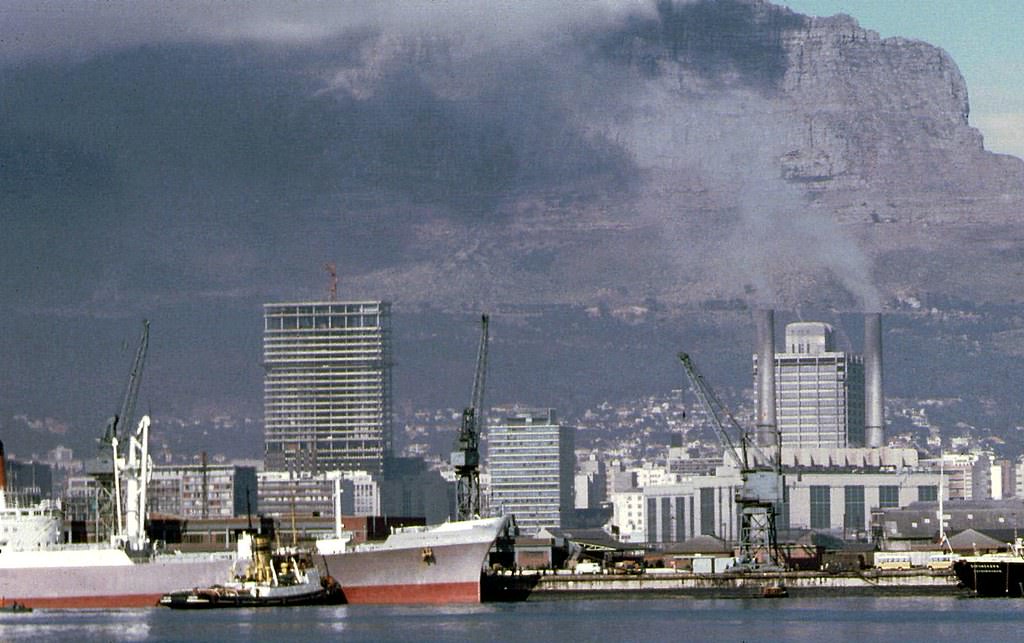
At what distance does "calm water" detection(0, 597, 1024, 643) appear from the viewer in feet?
346

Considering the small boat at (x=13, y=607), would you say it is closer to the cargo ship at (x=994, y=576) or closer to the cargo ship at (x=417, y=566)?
the cargo ship at (x=417, y=566)

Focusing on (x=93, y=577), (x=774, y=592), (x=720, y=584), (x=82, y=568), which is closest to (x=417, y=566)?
(x=93, y=577)

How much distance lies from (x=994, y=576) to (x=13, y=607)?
54.8 meters

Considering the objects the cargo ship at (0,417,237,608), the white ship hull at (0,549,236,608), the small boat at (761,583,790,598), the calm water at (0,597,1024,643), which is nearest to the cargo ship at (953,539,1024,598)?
the calm water at (0,597,1024,643)

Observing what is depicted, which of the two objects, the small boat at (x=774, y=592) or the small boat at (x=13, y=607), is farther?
the small boat at (x=774, y=592)

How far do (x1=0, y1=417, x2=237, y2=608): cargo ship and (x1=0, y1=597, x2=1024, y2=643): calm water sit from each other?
6.97 feet

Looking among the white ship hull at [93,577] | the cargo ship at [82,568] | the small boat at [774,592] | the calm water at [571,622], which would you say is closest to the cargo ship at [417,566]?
the calm water at [571,622]

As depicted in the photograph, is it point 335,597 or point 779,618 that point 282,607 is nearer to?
point 335,597

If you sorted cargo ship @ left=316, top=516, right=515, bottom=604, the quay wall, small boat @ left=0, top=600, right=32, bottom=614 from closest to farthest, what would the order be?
small boat @ left=0, top=600, right=32, bottom=614 < cargo ship @ left=316, top=516, right=515, bottom=604 < the quay wall

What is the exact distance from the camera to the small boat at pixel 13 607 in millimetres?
134250

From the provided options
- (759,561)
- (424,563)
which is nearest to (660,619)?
(424,563)

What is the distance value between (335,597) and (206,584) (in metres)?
7.08

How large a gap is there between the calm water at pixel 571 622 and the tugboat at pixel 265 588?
4.96 ft

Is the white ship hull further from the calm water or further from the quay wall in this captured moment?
the quay wall
